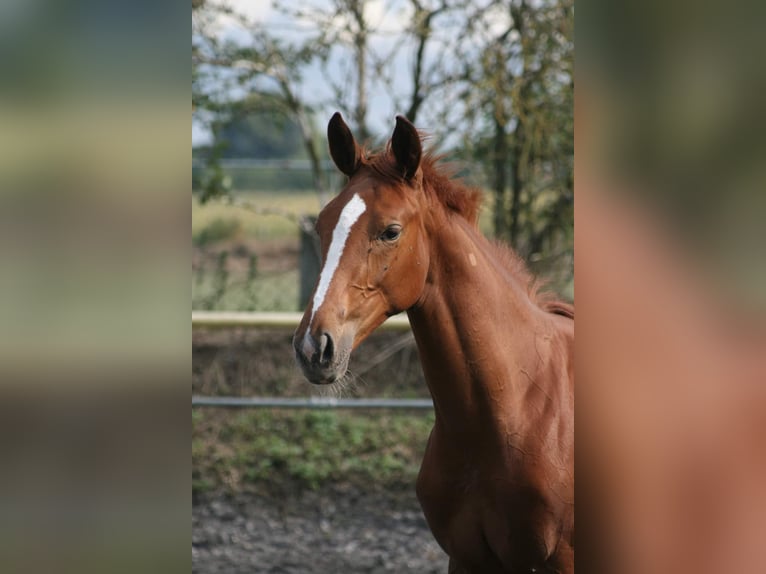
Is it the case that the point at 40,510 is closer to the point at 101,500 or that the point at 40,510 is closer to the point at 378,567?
the point at 101,500

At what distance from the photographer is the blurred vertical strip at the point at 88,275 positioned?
72 centimetres

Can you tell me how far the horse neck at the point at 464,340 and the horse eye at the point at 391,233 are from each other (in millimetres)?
166

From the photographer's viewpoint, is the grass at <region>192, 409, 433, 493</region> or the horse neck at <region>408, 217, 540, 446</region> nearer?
the horse neck at <region>408, 217, 540, 446</region>

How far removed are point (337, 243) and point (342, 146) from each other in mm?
433

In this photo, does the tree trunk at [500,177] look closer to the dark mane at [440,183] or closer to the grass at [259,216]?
the grass at [259,216]

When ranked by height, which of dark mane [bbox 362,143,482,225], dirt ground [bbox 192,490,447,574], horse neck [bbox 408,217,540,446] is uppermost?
dark mane [bbox 362,143,482,225]

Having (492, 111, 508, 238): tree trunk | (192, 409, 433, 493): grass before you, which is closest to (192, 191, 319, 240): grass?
(492, 111, 508, 238): tree trunk

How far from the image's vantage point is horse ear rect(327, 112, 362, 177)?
8.52 ft

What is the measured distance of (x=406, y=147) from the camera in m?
2.51

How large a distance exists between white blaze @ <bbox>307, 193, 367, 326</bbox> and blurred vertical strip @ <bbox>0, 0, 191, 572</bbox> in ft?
4.85

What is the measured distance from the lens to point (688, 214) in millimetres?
598

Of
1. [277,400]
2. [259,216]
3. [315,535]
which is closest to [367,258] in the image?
[315,535]

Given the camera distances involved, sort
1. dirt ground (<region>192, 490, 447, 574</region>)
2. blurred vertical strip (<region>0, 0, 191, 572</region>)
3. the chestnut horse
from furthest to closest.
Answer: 1. dirt ground (<region>192, 490, 447, 574</region>)
2. the chestnut horse
3. blurred vertical strip (<region>0, 0, 191, 572</region>)

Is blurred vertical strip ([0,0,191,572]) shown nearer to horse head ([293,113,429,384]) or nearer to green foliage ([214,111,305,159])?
horse head ([293,113,429,384])
